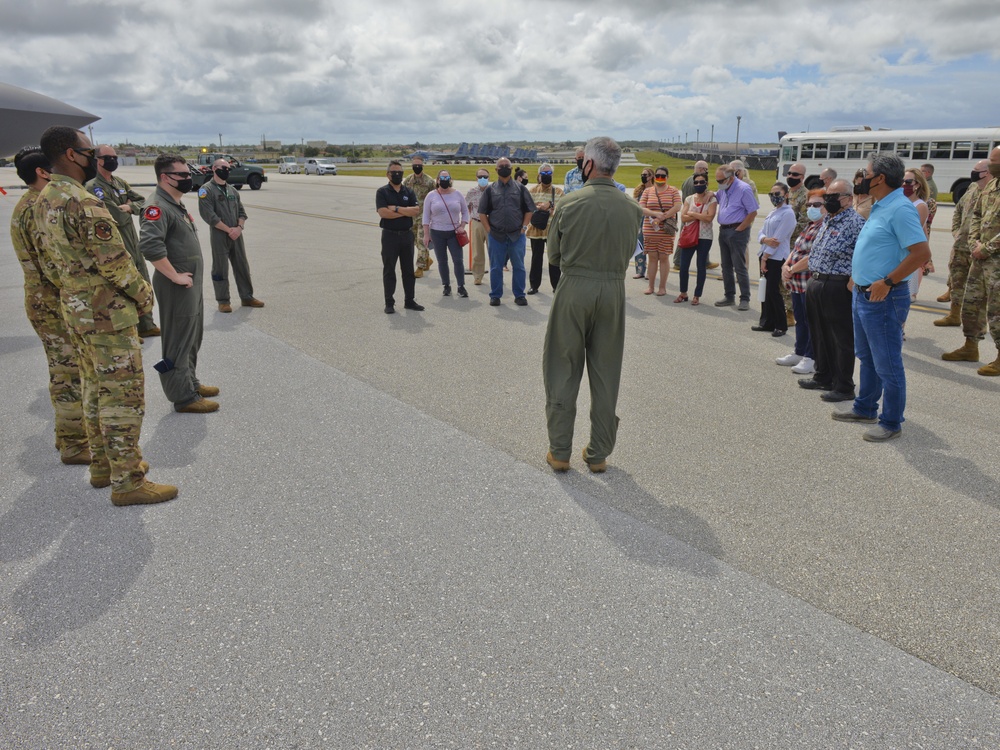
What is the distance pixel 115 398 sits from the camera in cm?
366

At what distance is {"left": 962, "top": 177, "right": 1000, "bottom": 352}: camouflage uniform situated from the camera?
6.15 meters

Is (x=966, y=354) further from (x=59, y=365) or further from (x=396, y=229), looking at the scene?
(x=59, y=365)

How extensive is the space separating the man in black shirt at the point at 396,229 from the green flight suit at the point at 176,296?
341 cm

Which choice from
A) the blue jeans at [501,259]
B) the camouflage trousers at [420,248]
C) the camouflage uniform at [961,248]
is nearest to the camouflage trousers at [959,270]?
the camouflage uniform at [961,248]

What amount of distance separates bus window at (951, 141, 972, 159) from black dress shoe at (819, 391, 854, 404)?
23549mm

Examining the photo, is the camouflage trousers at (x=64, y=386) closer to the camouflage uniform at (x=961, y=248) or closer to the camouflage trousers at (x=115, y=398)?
the camouflage trousers at (x=115, y=398)

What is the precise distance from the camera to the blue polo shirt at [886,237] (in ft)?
14.2

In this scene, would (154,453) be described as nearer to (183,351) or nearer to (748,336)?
(183,351)

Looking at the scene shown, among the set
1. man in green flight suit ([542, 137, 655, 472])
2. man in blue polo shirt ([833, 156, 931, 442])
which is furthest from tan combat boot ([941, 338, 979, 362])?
man in green flight suit ([542, 137, 655, 472])

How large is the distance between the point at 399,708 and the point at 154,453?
309 cm

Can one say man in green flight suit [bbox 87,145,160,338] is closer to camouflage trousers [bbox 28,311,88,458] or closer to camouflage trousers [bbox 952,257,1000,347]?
camouflage trousers [bbox 28,311,88,458]

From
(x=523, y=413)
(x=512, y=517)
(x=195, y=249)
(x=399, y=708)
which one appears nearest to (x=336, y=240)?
(x=195, y=249)

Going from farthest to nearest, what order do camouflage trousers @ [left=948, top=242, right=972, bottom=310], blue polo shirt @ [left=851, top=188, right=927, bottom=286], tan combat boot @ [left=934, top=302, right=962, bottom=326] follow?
tan combat boot @ [left=934, top=302, right=962, bottom=326]
camouflage trousers @ [left=948, top=242, right=972, bottom=310]
blue polo shirt @ [left=851, top=188, right=927, bottom=286]

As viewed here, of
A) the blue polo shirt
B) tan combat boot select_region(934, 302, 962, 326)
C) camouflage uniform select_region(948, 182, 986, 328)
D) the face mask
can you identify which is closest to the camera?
the blue polo shirt
